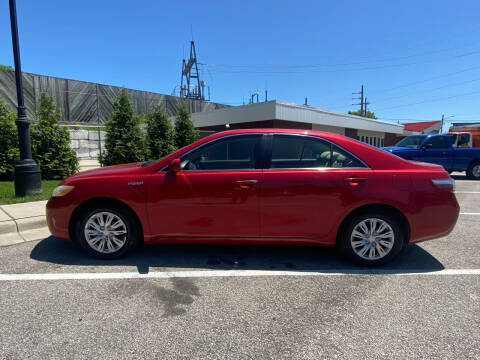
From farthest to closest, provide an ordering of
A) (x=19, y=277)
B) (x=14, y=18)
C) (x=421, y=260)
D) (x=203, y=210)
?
(x=14, y=18) → (x=421, y=260) → (x=203, y=210) → (x=19, y=277)

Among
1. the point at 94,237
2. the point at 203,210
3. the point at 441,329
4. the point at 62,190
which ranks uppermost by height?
the point at 62,190

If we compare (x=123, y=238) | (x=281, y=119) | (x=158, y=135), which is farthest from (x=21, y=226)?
(x=281, y=119)

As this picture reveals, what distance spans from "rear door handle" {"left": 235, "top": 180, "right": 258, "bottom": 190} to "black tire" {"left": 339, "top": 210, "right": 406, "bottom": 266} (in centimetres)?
123

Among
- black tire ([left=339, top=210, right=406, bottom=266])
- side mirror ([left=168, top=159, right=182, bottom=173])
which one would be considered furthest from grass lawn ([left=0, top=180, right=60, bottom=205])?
black tire ([left=339, top=210, right=406, bottom=266])

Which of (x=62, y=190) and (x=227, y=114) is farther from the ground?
(x=227, y=114)

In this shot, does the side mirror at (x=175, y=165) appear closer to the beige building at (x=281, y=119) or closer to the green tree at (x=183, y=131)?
the green tree at (x=183, y=131)

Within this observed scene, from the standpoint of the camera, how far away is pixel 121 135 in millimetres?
9992

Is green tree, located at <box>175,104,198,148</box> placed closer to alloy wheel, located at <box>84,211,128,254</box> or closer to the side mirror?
alloy wheel, located at <box>84,211,128,254</box>

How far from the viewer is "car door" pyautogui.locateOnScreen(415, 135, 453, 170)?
1220cm

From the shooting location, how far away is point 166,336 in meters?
2.32

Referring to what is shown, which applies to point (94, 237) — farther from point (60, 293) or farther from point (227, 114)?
point (227, 114)

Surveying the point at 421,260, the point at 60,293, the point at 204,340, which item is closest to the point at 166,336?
the point at 204,340

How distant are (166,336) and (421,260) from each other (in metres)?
3.29

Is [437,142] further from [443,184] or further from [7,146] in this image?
[7,146]
